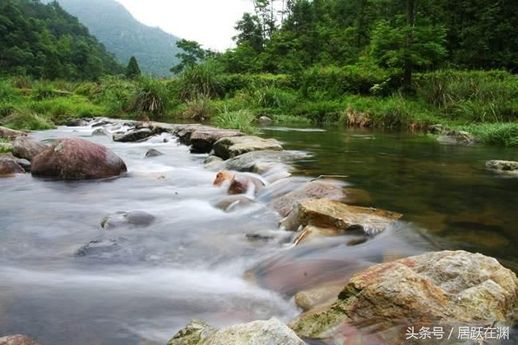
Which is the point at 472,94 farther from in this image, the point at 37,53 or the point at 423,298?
the point at 37,53

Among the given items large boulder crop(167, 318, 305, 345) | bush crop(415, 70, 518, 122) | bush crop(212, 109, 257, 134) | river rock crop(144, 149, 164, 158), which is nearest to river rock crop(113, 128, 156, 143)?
bush crop(212, 109, 257, 134)

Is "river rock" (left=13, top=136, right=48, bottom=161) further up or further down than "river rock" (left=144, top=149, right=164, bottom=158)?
further up

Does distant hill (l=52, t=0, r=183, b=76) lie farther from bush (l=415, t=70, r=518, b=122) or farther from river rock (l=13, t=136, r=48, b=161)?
river rock (l=13, t=136, r=48, b=161)

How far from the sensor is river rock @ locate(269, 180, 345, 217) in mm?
5559

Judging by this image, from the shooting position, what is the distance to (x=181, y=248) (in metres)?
4.62

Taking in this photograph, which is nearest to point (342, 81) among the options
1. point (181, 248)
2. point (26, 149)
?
point (26, 149)

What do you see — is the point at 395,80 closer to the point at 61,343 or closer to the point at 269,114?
the point at 269,114

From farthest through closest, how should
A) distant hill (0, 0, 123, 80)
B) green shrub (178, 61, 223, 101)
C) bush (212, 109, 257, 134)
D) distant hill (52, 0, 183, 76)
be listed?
distant hill (52, 0, 183, 76) < distant hill (0, 0, 123, 80) < green shrub (178, 61, 223, 101) < bush (212, 109, 257, 134)

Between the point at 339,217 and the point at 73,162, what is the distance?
183 inches

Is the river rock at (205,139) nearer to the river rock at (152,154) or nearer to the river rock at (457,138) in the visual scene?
the river rock at (152,154)

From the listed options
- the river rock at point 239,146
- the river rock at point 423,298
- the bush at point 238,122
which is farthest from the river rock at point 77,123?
the river rock at point 423,298

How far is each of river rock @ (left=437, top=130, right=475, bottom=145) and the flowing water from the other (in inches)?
168

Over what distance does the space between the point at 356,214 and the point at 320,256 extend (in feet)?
2.99

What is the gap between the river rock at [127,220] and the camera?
5066 mm
